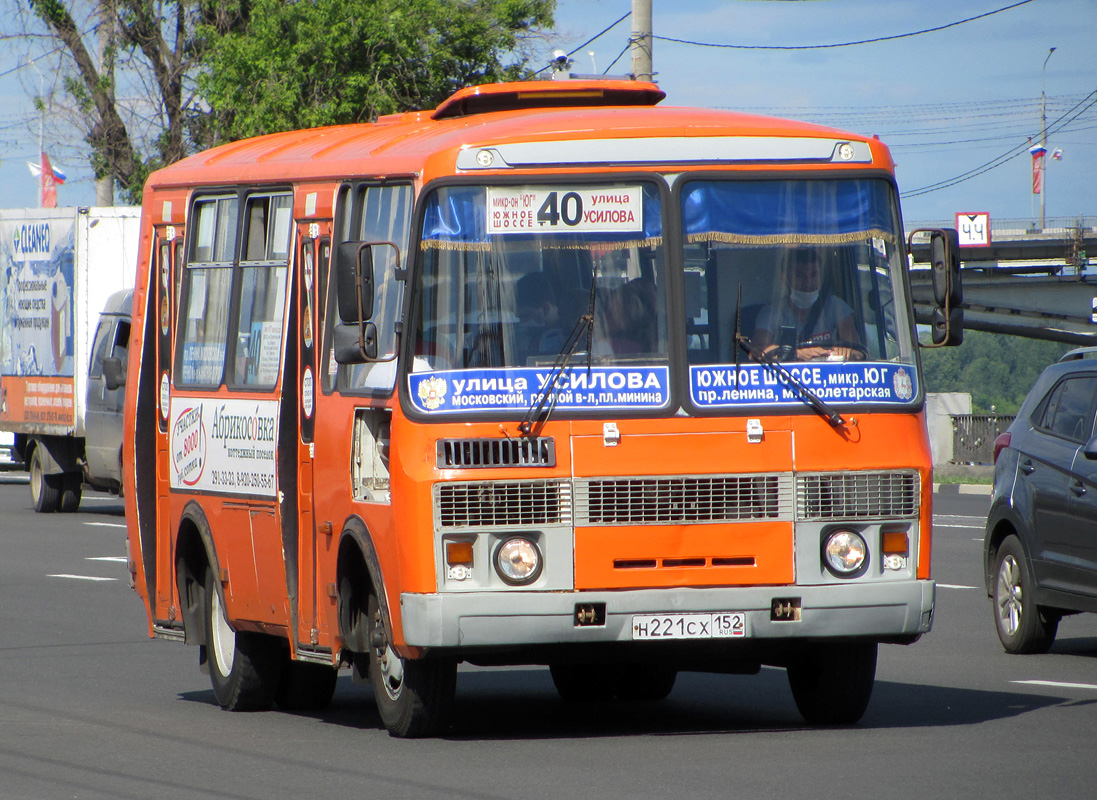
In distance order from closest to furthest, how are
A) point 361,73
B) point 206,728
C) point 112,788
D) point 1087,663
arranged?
point 112,788 < point 206,728 < point 1087,663 < point 361,73

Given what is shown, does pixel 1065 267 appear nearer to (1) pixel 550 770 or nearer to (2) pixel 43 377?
(2) pixel 43 377

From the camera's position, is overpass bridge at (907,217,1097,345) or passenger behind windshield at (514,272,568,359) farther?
overpass bridge at (907,217,1097,345)

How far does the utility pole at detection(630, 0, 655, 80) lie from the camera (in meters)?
22.1

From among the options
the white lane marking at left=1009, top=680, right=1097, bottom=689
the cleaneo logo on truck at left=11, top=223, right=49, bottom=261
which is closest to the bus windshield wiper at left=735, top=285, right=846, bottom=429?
the white lane marking at left=1009, top=680, right=1097, bottom=689

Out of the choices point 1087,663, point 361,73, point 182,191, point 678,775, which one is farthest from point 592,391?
point 361,73

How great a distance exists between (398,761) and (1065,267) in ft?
260

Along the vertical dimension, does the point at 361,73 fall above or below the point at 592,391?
above

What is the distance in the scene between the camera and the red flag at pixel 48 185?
56094 millimetres

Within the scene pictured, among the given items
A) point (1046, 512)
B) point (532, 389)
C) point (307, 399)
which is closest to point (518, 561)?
point (532, 389)

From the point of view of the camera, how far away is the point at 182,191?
1115 cm

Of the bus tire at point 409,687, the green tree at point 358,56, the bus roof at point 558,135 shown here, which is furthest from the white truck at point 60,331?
the bus tire at point 409,687

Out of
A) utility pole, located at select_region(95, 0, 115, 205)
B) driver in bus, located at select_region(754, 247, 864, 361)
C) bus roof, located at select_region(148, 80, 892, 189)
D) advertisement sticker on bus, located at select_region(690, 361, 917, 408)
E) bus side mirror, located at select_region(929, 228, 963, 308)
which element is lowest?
advertisement sticker on bus, located at select_region(690, 361, 917, 408)

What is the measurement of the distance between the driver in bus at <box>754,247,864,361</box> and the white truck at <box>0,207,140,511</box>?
16411mm

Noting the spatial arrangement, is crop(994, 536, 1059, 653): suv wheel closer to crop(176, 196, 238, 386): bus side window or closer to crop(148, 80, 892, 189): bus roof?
crop(148, 80, 892, 189): bus roof
